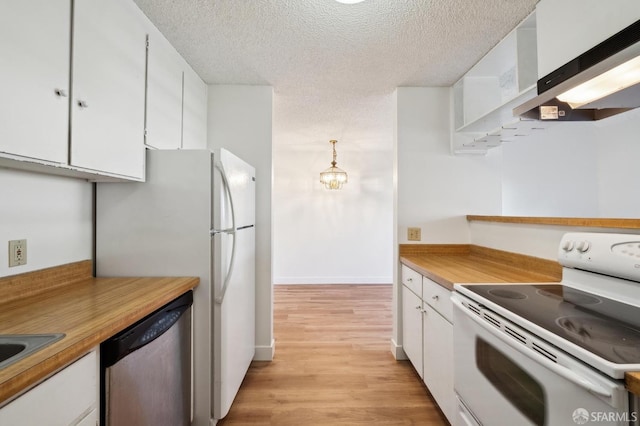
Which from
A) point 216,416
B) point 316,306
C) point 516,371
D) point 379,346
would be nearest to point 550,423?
point 516,371

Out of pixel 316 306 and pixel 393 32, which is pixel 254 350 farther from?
pixel 393 32

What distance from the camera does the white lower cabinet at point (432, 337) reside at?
144cm

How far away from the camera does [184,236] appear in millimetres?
1465

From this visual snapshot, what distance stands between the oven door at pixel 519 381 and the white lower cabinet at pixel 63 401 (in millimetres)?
1325

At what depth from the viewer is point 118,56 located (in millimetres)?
1273

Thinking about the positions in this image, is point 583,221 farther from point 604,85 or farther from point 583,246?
point 604,85

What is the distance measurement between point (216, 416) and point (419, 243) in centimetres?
190

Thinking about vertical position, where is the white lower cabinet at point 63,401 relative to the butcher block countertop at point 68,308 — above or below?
below

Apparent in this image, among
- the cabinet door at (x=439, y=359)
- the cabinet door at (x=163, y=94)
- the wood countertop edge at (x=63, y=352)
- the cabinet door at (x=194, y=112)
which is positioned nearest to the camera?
the wood countertop edge at (x=63, y=352)

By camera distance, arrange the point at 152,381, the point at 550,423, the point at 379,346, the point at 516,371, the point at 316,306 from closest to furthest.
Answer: the point at 550,423, the point at 516,371, the point at 152,381, the point at 379,346, the point at 316,306

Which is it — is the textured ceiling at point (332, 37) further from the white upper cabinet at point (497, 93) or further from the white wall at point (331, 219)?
the white wall at point (331, 219)

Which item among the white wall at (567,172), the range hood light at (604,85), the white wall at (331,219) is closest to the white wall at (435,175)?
the white wall at (567,172)

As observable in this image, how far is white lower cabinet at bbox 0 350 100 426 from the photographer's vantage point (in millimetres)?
597

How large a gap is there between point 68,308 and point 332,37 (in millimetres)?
1927
